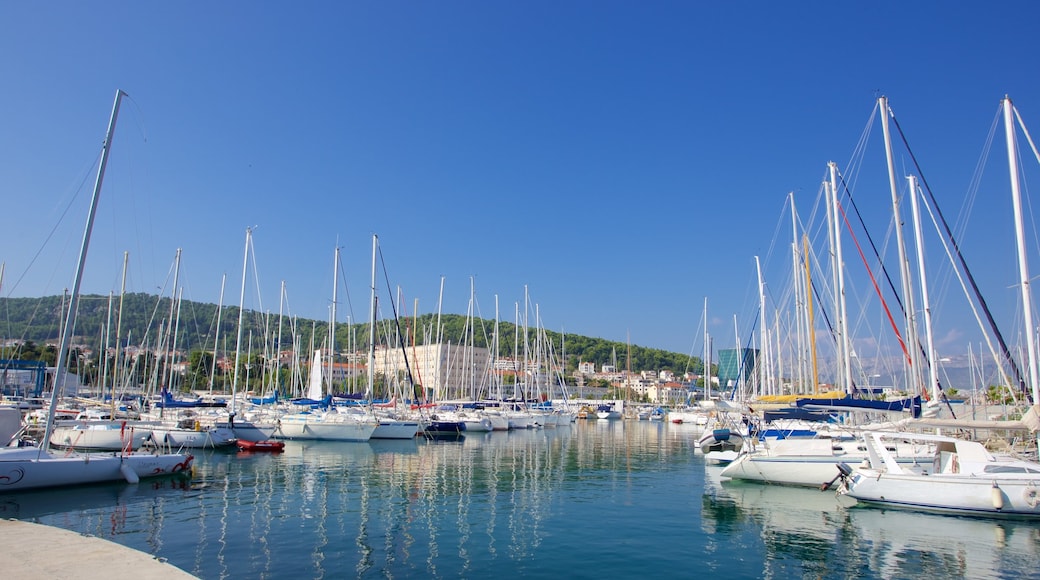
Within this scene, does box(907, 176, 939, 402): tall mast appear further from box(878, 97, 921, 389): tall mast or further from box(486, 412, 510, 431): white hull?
box(486, 412, 510, 431): white hull

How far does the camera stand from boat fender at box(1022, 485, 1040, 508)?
17469 mm

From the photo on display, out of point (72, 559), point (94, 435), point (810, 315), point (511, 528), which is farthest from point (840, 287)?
point (94, 435)

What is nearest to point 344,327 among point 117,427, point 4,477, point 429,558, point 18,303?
point 18,303

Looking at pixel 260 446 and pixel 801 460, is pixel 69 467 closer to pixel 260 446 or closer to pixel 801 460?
pixel 260 446

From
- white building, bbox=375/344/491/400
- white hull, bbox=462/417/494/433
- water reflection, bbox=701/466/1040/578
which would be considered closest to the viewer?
water reflection, bbox=701/466/1040/578

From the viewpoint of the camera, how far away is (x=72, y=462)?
20.8m

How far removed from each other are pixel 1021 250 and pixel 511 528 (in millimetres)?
19490

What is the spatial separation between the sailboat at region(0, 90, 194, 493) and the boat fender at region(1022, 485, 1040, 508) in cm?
2865

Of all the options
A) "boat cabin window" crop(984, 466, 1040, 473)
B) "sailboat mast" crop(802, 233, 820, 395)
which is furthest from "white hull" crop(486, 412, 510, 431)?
"boat cabin window" crop(984, 466, 1040, 473)

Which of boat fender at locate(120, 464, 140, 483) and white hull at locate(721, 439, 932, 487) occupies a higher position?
white hull at locate(721, 439, 932, 487)

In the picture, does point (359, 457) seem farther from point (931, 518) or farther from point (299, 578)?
point (931, 518)

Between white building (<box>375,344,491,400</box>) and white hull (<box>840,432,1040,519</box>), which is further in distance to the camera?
white building (<box>375,344,491,400</box>)

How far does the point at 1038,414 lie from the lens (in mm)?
19078

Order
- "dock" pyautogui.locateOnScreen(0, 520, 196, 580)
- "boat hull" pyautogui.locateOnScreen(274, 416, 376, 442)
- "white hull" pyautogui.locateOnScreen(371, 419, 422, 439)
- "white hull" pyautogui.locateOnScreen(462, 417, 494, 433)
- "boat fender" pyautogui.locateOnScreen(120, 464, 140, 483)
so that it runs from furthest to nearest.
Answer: "white hull" pyautogui.locateOnScreen(462, 417, 494, 433) → "white hull" pyautogui.locateOnScreen(371, 419, 422, 439) → "boat hull" pyautogui.locateOnScreen(274, 416, 376, 442) → "boat fender" pyautogui.locateOnScreen(120, 464, 140, 483) → "dock" pyautogui.locateOnScreen(0, 520, 196, 580)
